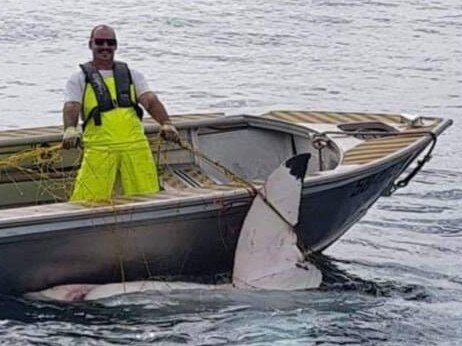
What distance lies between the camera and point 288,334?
9516mm

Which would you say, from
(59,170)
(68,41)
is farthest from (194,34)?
(59,170)

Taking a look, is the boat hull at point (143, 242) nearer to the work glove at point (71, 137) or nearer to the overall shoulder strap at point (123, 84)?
the work glove at point (71, 137)

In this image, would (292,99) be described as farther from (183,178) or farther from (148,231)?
(148,231)

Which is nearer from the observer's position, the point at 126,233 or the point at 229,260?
the point at 126,233

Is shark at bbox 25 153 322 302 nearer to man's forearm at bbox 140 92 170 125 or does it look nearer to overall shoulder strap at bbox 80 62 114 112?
man's forearm at bbox 140 92 170 125

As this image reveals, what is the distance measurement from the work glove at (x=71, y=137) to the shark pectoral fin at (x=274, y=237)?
1.41 meters

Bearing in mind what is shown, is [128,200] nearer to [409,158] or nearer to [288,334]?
[288,334]

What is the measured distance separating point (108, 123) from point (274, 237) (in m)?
1.54

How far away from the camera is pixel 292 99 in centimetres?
2077

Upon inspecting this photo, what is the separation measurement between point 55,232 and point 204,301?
135cm

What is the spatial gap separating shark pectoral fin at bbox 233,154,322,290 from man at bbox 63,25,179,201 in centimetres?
85

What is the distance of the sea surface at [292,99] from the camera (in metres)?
9.77

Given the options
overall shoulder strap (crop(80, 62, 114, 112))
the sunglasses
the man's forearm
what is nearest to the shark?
the man's forearm

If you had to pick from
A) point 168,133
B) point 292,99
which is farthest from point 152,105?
point 292,99
